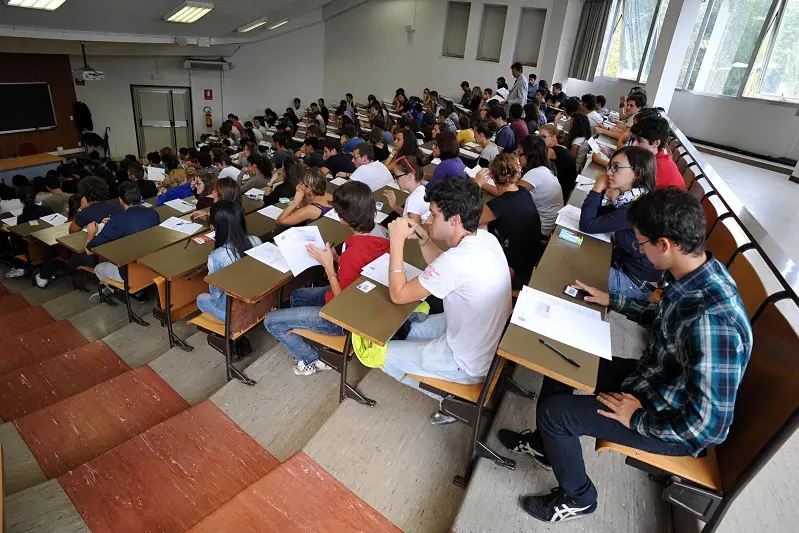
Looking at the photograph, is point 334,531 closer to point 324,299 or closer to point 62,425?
point 324,299

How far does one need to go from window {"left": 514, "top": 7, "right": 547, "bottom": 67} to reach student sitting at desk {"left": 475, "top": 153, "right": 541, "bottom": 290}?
951 cm

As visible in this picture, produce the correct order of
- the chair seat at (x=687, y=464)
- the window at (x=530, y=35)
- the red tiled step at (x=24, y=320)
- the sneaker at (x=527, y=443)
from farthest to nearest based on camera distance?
1. the window at (x=530, y=35)
2. the red tiled step at (x=24, y=320)
3. the sneaker at (x=527, y=443)
4. the chair seat at (x=687, y=464)

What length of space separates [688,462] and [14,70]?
1408 cm

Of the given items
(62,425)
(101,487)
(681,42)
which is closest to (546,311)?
(101,487)

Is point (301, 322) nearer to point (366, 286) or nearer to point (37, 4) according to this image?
point (366, 286)

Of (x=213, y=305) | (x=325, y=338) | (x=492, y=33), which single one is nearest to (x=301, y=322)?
(x=325, y=338)

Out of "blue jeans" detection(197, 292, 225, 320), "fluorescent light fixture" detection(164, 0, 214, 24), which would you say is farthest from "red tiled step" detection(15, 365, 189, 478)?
"fluorescent light fixture" detection(164, 0, 214, 24)

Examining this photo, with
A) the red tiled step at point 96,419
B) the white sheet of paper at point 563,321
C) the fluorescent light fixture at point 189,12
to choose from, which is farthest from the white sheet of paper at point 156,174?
the white sheet of paper at point 563,321

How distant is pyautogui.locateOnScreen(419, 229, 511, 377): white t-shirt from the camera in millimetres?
1824

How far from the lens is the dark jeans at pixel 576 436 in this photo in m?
1.55

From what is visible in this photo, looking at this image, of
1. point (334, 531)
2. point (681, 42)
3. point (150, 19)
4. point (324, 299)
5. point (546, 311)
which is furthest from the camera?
point (150, 19)

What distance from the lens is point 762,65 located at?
790 centimetres

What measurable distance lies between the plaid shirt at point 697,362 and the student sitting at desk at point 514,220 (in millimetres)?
1269

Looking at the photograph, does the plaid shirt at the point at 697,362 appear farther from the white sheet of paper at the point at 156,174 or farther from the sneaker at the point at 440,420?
the white sheet of paper at the point at 156,174
